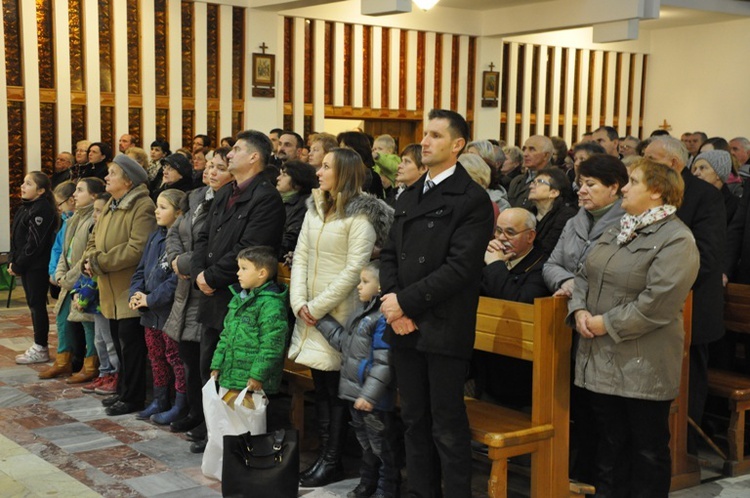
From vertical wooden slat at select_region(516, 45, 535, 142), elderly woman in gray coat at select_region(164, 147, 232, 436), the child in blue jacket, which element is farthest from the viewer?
vertical wooden slat at select_region(516, 45, 535, 142)

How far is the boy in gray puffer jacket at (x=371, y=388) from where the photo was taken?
446 cm

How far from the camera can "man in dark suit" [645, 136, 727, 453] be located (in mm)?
4824

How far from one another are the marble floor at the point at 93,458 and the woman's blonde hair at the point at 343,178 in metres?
1.41

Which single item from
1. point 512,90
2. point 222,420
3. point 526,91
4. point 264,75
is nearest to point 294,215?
point 222,420

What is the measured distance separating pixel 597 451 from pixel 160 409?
2890 mm

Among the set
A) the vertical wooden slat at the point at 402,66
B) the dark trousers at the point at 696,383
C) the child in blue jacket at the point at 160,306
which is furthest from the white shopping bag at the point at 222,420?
the vertical wooden slat at the point at 402,66

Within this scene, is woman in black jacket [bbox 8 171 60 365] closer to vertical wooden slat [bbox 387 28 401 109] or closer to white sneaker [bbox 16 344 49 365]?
white sneaker [bbox 16 344 49 365]

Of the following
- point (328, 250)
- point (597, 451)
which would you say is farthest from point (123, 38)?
point (597, 451)

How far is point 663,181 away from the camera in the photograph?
4070mm

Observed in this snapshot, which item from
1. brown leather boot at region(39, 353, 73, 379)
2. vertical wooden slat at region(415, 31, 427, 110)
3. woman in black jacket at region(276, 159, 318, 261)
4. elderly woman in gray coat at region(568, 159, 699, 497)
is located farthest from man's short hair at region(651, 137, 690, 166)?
vertical wooden slat at region(415, 31, 427, 110)

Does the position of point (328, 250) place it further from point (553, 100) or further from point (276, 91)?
point (553, 100)

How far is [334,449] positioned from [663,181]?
210 centimetres

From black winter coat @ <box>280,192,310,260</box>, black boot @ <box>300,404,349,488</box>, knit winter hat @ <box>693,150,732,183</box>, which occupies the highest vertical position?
knit winter hat @ <box>693,150,732,183</box>

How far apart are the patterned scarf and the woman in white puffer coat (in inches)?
50.6
